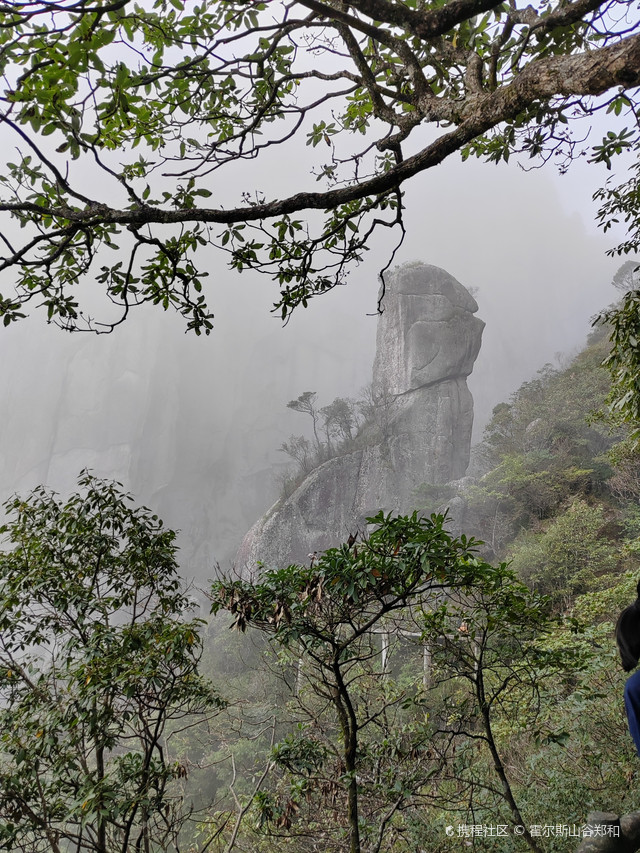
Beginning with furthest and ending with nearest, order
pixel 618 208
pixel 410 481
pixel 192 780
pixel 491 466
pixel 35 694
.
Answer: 1. pixel 410 481
2. pixel 491 466
3. pixel 192 780
4. pixel 618 208
5. pixel 35 694

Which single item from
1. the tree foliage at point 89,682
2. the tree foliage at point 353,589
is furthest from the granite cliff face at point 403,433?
the tree foliage at point 353,589

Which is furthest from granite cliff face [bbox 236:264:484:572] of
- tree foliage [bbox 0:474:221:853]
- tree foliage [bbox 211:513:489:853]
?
tree foliage [bbox 211:513:489:853]

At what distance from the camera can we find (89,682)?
199 centimetres

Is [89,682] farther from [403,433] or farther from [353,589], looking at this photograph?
[403,433]

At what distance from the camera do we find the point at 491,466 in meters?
17.6

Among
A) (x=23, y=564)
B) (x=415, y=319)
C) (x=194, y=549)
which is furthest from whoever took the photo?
(x=194, y=549)

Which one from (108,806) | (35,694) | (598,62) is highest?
(598,62)

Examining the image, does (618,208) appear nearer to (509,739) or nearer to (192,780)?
(509,739)

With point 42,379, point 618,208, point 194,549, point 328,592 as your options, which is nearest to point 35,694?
point 328,592

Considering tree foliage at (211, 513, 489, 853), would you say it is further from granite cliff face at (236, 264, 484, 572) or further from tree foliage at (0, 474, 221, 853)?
granite cliff face at (236, 264, 484, 572)

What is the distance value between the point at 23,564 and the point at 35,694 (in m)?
0.61

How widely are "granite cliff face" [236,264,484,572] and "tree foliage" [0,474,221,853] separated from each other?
18.2m

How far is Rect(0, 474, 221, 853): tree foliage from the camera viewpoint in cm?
196

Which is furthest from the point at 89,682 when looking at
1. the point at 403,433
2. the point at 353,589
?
the point at 403,433
